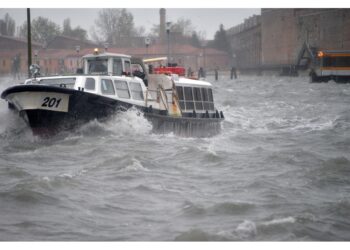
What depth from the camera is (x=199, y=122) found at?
22.6 m

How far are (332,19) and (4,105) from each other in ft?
188

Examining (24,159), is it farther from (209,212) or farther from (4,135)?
(209,212)

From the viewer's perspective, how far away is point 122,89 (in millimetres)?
20594

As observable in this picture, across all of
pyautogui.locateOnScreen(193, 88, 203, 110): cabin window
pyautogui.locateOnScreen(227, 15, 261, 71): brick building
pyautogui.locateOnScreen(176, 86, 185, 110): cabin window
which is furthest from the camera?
pyautogui.locateOnScreen(227, 15, 261, 71): brick building

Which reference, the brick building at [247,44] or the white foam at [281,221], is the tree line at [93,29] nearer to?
the brick building at [247,44]

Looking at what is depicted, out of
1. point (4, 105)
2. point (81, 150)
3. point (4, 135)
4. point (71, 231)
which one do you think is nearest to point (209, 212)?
point (71, 231)

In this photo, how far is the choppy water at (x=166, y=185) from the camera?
10062mm

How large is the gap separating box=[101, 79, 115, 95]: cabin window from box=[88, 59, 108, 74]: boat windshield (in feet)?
5.53

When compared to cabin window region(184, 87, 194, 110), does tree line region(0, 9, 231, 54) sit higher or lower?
higher

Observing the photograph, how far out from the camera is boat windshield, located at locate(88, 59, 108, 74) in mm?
21936

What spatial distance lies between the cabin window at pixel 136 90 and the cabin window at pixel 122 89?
21 centimetres

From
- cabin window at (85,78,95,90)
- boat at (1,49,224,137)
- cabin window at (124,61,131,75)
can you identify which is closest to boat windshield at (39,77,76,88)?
boat at (1,49,224,137)

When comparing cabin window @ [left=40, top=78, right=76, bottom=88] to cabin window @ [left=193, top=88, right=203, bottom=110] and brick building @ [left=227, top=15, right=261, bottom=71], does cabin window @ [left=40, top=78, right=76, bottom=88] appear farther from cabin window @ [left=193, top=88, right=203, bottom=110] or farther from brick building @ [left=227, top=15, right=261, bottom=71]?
brick building @ [left=227, top=15, right=261, bottom=71]

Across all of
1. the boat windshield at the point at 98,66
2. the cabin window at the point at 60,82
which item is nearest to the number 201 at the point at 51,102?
the cabin window at the point at 60,82
